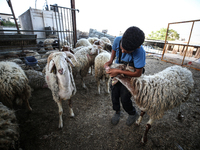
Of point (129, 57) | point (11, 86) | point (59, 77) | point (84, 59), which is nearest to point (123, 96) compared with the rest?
point (129, 57)

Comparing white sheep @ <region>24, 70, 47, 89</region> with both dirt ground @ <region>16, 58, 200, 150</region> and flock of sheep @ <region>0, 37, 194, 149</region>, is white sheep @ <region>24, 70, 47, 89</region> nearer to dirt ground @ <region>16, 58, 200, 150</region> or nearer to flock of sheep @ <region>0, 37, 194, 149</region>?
dirt ground @ <region>16, 58, 200, 150</region>

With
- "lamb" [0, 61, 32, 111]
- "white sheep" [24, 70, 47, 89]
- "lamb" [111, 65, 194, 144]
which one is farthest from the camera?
"white sheep" [24, 70, 47, 89]

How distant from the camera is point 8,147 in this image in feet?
3.99

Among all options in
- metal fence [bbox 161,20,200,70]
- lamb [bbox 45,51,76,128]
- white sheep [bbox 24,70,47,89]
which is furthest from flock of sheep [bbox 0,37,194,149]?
metal fence [bbox 161,20,200,70]

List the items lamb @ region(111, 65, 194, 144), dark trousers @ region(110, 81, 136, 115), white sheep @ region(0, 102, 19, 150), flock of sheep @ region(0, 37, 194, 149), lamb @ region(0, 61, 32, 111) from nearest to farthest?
white sheep @ region(0, 102, 19, 150), flock of sheep @ region(0, 37, 194, 149), lamb @ region(111, 65, 194, 144), dark trousers @ region(110, 81, 136, 115), lamb @ region(0, 61, 32, 111)

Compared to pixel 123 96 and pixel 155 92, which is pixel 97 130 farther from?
pixel 155 92

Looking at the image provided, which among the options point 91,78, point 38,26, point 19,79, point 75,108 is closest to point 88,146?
point 75,108

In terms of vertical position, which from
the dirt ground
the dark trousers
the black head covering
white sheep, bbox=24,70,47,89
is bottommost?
the dirt ground

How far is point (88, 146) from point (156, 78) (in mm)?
2028

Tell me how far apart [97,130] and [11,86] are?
237 cm

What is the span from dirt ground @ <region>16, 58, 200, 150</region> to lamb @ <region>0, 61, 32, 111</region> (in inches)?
20.8

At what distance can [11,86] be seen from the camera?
7.55ft

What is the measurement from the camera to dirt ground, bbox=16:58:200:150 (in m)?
2.00

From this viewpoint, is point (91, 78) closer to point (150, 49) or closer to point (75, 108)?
point (75, 108)
